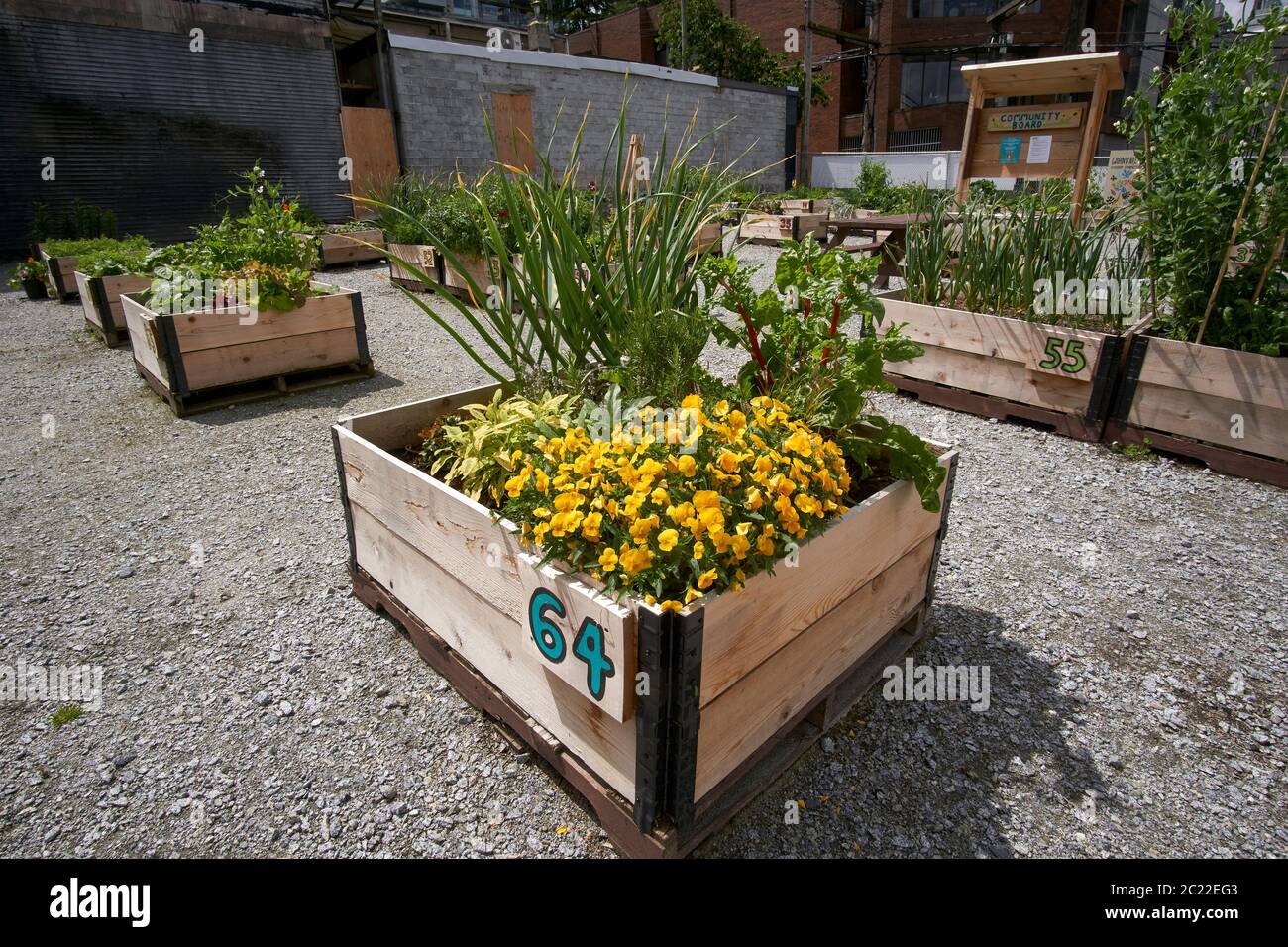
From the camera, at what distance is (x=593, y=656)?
1488 millimetres

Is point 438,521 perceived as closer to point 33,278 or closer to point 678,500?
point 678,500

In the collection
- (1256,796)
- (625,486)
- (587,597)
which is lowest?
(1256,796)

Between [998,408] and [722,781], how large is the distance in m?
3.42

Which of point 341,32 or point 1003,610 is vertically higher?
point 341,32

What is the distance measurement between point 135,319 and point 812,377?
4729mm

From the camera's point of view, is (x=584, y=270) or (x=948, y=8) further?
(x=948, y=8)

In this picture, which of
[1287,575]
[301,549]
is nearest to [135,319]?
[301,549]

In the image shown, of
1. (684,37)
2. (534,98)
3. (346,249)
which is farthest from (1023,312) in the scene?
(684,37)

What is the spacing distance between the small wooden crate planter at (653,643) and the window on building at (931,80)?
1176 inches

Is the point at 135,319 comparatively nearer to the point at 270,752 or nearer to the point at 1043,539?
the point at 270,752

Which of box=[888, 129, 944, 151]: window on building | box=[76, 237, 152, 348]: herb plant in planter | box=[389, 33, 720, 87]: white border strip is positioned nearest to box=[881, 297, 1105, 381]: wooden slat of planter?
box=[76, 237, 152, 348]: herb plant in planter

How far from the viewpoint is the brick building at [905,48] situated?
25.5 metres

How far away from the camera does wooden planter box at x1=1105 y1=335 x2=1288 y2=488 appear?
3.29m

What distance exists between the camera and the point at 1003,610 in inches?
102
